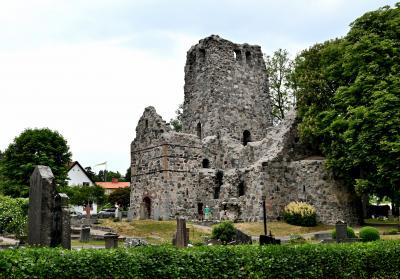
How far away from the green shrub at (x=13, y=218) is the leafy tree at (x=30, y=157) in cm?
1740

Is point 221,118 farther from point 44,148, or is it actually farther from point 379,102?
point 44,148

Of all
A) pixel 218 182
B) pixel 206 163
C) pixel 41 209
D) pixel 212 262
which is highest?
pixel 206 163

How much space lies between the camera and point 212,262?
34.0 ft

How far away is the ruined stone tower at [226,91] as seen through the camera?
39.8 meters

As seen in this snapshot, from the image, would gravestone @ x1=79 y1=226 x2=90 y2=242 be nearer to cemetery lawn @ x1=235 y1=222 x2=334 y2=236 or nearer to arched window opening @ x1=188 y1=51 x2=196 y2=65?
cemetery lawn @ x1=235 y1=222 x2=334 y2=236

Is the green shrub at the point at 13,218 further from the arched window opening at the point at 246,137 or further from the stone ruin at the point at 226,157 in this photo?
the arched window opening at the point at 246,137

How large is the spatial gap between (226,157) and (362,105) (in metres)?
13.7

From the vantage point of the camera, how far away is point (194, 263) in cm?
1016

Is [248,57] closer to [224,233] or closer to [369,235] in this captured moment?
[224,233]

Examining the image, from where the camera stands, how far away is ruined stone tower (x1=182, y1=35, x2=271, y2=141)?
131 feet

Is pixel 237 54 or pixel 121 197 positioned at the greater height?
pixel 237 54

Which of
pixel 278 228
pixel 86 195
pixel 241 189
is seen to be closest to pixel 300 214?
pixel 278 228

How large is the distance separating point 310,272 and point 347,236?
11.0 m

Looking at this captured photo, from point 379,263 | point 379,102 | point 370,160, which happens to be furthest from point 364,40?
point 379,263
